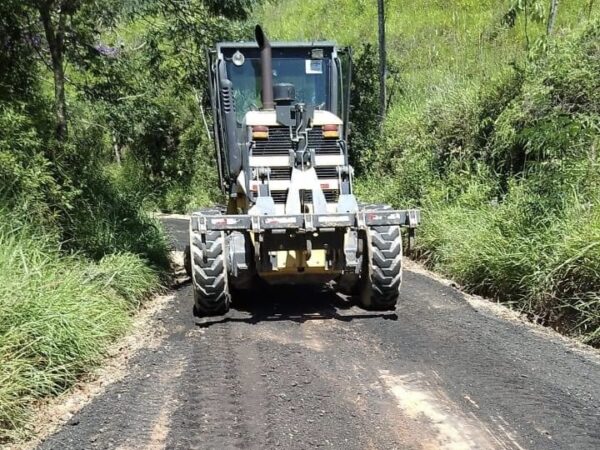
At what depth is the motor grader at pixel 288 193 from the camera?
6.27 m

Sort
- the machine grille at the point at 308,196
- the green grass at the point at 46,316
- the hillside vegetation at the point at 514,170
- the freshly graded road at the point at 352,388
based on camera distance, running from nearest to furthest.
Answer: the freshly graded road at the point at 352,388 < the green grass at the point at 46,316 < the hillside vegetation at the point at 514,170 < the machine grille at the point at 308,196

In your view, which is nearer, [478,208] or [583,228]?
[583,228]

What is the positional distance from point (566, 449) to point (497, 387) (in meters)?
0.90

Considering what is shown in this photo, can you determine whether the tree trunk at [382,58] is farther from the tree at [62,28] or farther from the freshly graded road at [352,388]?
the freshly graded road at [352,388]

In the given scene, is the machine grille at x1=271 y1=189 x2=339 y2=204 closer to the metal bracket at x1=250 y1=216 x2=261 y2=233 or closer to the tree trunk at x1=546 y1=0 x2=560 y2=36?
the metal bracket at x1=250 y1=216 x2=261 y2=233

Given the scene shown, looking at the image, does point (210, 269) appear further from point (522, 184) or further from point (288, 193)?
point (522, 184)

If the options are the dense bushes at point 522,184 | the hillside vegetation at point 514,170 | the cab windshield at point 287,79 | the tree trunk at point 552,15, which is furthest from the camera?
the tree trunk at point 552,15

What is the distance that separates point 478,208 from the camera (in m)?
9.45

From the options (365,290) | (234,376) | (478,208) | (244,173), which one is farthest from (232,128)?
(478,208)

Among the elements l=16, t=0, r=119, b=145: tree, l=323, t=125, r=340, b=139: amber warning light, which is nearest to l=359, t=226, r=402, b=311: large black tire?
l=323, t=125, r=340, b=139: amber warning light

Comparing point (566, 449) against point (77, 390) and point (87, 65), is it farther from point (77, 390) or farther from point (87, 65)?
point (87, 65)

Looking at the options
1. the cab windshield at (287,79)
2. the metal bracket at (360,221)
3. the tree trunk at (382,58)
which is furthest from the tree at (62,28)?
the tree trunk at (382,58)

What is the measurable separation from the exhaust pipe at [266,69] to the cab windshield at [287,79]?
0.27 meters

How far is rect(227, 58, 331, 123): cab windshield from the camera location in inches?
295
